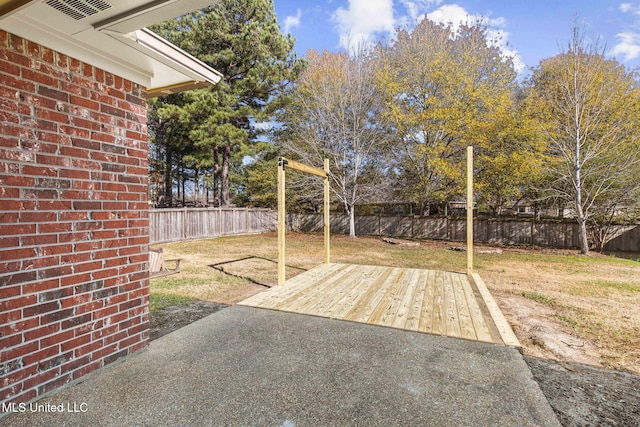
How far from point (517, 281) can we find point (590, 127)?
302 inches

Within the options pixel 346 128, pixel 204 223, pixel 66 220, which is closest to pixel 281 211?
pixel 66 220

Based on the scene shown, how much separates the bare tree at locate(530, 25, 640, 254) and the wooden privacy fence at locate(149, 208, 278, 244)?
12901mm

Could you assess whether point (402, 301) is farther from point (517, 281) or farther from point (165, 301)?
point (517, 281)

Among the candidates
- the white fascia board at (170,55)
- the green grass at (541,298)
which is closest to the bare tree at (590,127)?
the green grass at (541,298)

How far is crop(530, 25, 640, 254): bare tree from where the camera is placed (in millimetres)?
9812

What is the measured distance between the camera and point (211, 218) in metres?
14.3

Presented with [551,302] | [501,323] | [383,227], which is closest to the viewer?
[501,323]

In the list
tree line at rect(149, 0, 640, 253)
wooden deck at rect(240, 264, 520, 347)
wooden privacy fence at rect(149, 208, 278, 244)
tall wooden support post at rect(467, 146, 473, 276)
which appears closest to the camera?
wooden deck at rect(240, 264, 520, 347)

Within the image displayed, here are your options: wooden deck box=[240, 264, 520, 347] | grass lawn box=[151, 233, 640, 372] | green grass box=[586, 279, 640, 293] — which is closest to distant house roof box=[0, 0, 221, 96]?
wooden deck box=[240, 264, 520, 347]

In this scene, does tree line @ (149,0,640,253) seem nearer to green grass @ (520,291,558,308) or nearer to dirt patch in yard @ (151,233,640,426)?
dirt patch in yard @ (151,233,640,426)

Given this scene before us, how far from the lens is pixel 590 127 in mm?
10148

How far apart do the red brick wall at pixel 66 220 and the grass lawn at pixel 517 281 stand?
Result: 1945 millimetres

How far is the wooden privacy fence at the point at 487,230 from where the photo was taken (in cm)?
1126

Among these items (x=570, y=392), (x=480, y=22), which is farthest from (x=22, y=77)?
(x=480, y=22)
